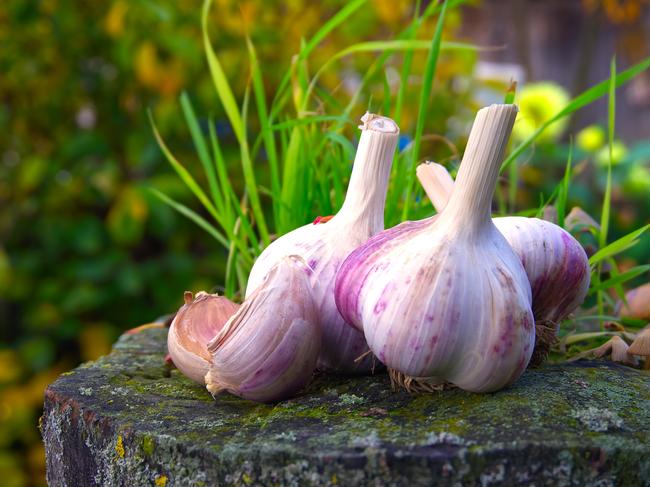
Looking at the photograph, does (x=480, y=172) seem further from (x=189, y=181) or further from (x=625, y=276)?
(x=189, y=181)

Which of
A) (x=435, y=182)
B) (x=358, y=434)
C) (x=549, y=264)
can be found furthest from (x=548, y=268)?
(x=358, y=434)

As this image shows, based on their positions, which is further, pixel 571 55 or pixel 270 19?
pixel 571 55

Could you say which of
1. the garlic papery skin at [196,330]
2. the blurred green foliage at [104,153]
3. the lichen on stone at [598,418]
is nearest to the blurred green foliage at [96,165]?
the blurred green foliage at [104,153]

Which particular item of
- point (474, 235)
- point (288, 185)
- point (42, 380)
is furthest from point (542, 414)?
point (42, 380)

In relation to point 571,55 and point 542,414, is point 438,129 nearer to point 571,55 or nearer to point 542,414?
point 542,414

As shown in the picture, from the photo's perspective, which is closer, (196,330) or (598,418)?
(598,418)

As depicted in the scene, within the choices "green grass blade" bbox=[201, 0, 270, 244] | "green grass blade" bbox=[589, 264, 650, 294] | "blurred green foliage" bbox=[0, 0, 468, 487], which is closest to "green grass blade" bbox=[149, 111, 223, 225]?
"green grass blade" bbox=[201, 0, 270, 244]
